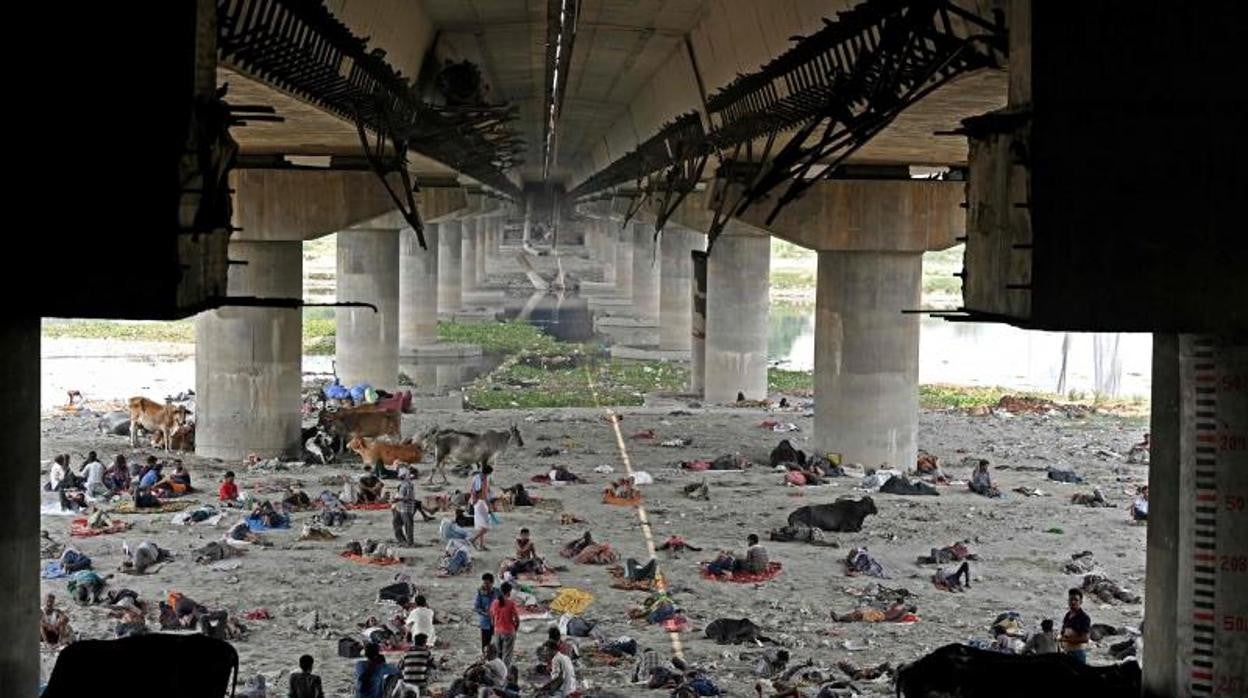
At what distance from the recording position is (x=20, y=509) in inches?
525

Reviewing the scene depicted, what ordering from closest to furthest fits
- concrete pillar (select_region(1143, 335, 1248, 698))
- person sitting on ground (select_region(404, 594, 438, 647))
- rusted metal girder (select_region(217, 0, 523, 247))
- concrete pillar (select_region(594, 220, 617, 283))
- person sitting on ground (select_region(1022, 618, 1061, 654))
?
concrete pillar (select_region(1143, 335, 1248, 698))
rusted metal girder (select_region(217, 0, 523, 247))
person sitting on ground (select_region(1022, 618, 1061, 654))
person sitting on ground (select_region(404, 594, 438, 647))
concrete pillar (select_region(594, 220, 617, 283))

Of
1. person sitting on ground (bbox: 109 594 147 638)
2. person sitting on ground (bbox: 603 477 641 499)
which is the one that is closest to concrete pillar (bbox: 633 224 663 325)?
person sitting on ground (bbox: 603 477 641 499)

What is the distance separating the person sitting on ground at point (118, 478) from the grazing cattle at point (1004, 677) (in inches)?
768

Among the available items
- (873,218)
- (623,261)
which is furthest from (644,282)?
(873,218)

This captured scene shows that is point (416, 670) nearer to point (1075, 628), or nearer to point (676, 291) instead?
point (1075, 628)

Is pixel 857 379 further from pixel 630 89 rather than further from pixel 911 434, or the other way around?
pixel 630 89

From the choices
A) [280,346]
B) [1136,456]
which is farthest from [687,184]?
[1136,456]

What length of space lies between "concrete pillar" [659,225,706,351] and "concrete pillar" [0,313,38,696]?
5342 centimetres

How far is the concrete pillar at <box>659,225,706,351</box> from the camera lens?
2630 inches

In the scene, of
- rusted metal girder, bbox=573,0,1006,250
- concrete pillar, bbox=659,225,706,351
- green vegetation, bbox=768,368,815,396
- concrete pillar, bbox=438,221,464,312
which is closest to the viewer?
rusted metal girder, bbox=573,0,1006,250

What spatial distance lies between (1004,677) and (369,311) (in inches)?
1573

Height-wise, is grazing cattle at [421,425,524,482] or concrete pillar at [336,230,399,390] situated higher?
concrete pillar at [336,230,399,390]

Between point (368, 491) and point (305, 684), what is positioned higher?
point (368, 491)

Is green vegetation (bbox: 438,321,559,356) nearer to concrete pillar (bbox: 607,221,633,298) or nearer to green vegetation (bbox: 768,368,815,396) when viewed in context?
green vegetation (bbox: 768,368,815,396)
